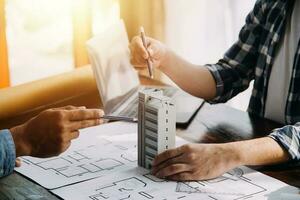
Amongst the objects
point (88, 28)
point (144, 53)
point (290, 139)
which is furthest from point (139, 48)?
point (88, 28)

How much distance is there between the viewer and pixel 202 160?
4.25 feet

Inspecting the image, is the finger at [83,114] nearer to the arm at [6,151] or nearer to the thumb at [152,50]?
the arm at [6,151]

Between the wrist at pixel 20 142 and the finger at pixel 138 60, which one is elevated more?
the finger at pixel 138 60

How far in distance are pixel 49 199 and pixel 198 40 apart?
1.41 metres

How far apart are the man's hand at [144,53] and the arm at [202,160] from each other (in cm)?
46

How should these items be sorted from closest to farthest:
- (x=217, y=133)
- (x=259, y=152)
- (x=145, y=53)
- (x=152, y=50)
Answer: (x=259, y=152), (x=217, y=133), (x=145, y=53), (x=152, y=50)

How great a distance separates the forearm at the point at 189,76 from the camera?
1856 mm

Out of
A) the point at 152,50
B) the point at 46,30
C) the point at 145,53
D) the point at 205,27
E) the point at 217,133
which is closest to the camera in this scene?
the point at 217,133

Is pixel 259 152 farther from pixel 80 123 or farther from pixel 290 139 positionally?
pixel 80 123

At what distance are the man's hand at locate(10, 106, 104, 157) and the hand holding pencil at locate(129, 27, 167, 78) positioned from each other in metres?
0.42

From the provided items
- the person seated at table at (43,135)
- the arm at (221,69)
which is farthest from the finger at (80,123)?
the arm at (221,69)

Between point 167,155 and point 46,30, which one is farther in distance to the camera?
point 46,30

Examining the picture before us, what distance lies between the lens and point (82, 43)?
2670 mm

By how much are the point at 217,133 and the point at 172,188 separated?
0.36 meters
